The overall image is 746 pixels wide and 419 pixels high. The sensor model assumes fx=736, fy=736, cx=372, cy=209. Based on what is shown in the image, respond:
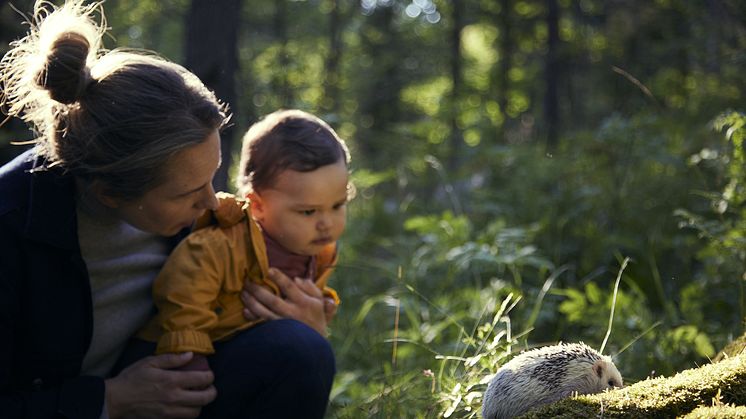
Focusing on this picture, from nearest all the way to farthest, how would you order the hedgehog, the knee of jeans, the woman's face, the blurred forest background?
the hedgehog, the woman's face, the knee of jeans, the blurred forest background

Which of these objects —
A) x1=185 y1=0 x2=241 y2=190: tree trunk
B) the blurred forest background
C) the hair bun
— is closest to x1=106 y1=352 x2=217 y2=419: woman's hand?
the blurred forest background

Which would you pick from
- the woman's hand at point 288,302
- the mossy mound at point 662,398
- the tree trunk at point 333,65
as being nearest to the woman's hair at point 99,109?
the woman's hand at point 288,302

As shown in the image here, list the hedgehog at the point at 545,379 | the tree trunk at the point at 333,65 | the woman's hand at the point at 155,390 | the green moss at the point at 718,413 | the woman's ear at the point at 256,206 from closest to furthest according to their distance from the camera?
the green moss at the point at 718,413, the hedgehog at the point at 545,379, the woman's hand at the point at 155,390, the woman's ear at the point at 256,206, the tree trunk at the point at 333,65

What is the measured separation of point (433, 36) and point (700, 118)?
11094 millimetres

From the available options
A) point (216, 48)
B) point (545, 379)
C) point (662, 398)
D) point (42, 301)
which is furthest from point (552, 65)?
point (42, 301)

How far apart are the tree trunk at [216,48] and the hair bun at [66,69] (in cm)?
227

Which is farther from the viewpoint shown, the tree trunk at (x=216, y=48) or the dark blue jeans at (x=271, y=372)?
the tree trunk at (x=216, y=48)

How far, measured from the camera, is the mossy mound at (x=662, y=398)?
188 centimetres

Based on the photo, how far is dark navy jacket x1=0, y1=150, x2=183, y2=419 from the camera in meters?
2.27

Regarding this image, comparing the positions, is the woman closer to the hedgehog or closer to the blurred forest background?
the blurred forest background

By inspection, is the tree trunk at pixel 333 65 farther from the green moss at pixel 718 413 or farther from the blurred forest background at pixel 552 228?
the green moss at pixel 718 413

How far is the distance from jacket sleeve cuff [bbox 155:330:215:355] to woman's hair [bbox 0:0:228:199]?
526 millimetres

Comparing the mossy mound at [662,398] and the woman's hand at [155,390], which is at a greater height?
the mossy mound at [662,398]

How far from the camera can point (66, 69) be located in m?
2.20
